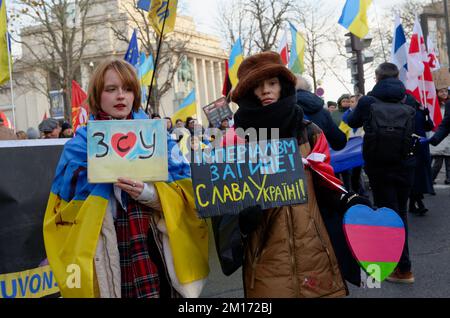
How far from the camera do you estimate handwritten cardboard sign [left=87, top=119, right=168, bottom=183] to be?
8.24 feet

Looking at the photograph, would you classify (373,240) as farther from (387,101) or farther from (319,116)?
(319,116)

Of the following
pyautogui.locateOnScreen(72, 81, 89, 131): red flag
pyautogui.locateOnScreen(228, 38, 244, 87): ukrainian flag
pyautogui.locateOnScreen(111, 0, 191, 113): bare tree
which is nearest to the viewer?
pyautogui.locateOnScreen(72, 81, 89, 131): red flag

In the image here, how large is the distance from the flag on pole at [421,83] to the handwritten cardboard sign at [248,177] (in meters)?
6.27

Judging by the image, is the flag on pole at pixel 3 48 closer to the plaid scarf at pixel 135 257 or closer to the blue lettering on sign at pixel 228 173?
the plaid scarf at pixel 135 257

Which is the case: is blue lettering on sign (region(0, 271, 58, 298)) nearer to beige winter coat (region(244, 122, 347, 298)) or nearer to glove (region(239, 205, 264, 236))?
beige winter coat (region(244, 122, 347, 298))

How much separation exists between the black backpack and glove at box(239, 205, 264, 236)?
8.89ft

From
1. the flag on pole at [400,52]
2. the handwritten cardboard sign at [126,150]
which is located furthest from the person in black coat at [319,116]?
the flag on pole at [400,52]

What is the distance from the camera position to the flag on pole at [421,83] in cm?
852

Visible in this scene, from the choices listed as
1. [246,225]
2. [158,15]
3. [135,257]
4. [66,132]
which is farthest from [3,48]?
[246,225]

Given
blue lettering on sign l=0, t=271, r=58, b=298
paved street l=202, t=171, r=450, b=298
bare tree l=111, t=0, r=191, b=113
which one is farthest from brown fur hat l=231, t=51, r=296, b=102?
bare tree l=111, t=0, r=191, b=113

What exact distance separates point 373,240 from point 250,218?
0.62 meters
